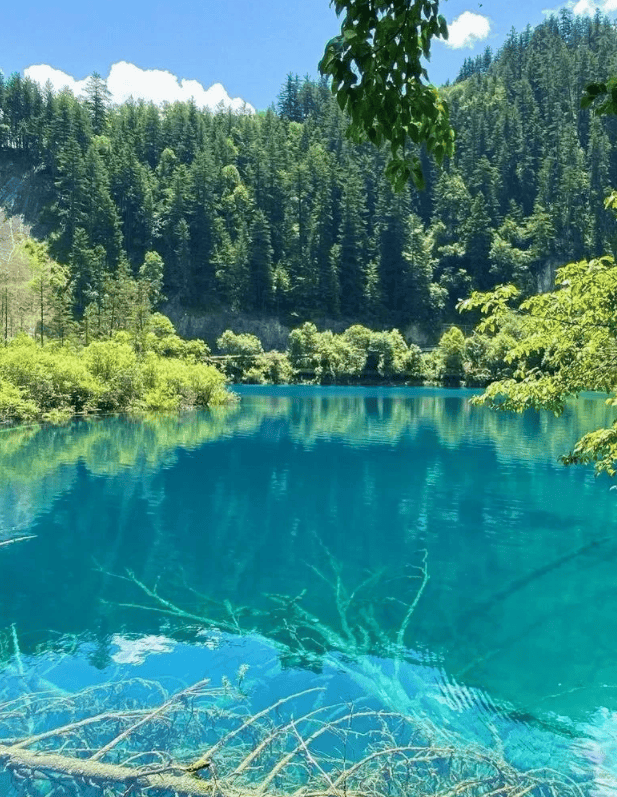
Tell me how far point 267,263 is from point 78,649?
383ft

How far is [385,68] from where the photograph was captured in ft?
10.2

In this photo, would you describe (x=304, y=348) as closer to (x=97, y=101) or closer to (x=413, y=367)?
(x=413, y=367)

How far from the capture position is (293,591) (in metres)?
15.0

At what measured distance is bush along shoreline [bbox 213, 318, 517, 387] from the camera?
101 metres

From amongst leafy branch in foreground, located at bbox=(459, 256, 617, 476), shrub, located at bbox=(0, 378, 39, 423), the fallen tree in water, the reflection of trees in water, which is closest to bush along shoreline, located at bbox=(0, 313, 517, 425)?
shrub, located at bbox=(0, 378, 39, 423)

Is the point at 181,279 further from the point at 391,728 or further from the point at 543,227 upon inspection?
the point at 391,728

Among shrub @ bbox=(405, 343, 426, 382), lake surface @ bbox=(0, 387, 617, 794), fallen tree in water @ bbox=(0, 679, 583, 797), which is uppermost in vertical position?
shrub @ bbox=(405, 343, 426, 382)

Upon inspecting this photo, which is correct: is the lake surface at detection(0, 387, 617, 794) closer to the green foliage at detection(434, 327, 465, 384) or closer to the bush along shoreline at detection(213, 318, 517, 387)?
the green foliage at detection(434, 327, 465, 384)

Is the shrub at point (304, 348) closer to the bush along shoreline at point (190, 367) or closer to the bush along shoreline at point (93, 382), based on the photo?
the bush along shoreline at point (190, 367)

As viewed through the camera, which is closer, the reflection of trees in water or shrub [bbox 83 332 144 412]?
the reflection of trees in water

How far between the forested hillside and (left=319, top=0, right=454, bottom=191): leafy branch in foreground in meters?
111

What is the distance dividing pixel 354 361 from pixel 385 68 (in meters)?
101

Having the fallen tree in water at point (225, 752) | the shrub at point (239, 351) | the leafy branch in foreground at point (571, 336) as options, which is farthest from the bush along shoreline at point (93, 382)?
the leafy branch in foreground at point (571, 336)

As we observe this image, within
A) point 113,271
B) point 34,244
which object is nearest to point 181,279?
point 113,271
